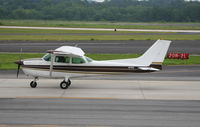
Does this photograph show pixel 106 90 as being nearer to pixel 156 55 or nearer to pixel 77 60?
pixel 77 60

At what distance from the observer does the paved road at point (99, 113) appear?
13.8 m

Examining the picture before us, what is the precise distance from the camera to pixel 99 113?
15211mm

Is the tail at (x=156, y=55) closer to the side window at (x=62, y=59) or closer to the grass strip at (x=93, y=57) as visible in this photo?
the side window at (x=62, y=59)

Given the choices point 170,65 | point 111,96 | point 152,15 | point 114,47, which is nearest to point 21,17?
point 152,15

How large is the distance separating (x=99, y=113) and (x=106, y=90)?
17.5ft

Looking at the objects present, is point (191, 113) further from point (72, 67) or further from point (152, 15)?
point (152, 15)

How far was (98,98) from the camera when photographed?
720 inches

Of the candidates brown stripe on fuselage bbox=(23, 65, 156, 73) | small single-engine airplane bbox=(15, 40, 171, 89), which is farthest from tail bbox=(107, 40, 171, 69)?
brown stripe on fuselage bbox=(23, 65, 156, 73)

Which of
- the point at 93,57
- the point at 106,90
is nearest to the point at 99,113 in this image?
the point at 106,90

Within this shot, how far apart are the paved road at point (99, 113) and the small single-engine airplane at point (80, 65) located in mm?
3419

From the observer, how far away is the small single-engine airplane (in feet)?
67.5

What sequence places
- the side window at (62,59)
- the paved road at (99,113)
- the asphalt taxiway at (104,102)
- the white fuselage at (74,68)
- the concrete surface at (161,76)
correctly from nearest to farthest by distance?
the paved road at (99,113) < the asphalt taxiway at (104,102) < the white fuselage at (74,68) < the side window at (62,59) < the concrete surface at (161,76)

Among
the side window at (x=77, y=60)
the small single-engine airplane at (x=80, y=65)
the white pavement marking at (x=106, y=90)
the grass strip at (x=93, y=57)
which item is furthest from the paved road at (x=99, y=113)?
the grass strip at (x=93, y=57)

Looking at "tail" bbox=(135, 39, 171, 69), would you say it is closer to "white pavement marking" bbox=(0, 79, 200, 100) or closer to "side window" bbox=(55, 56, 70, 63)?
"white pavement marking" bbox=(0, 79, 200, 100)
